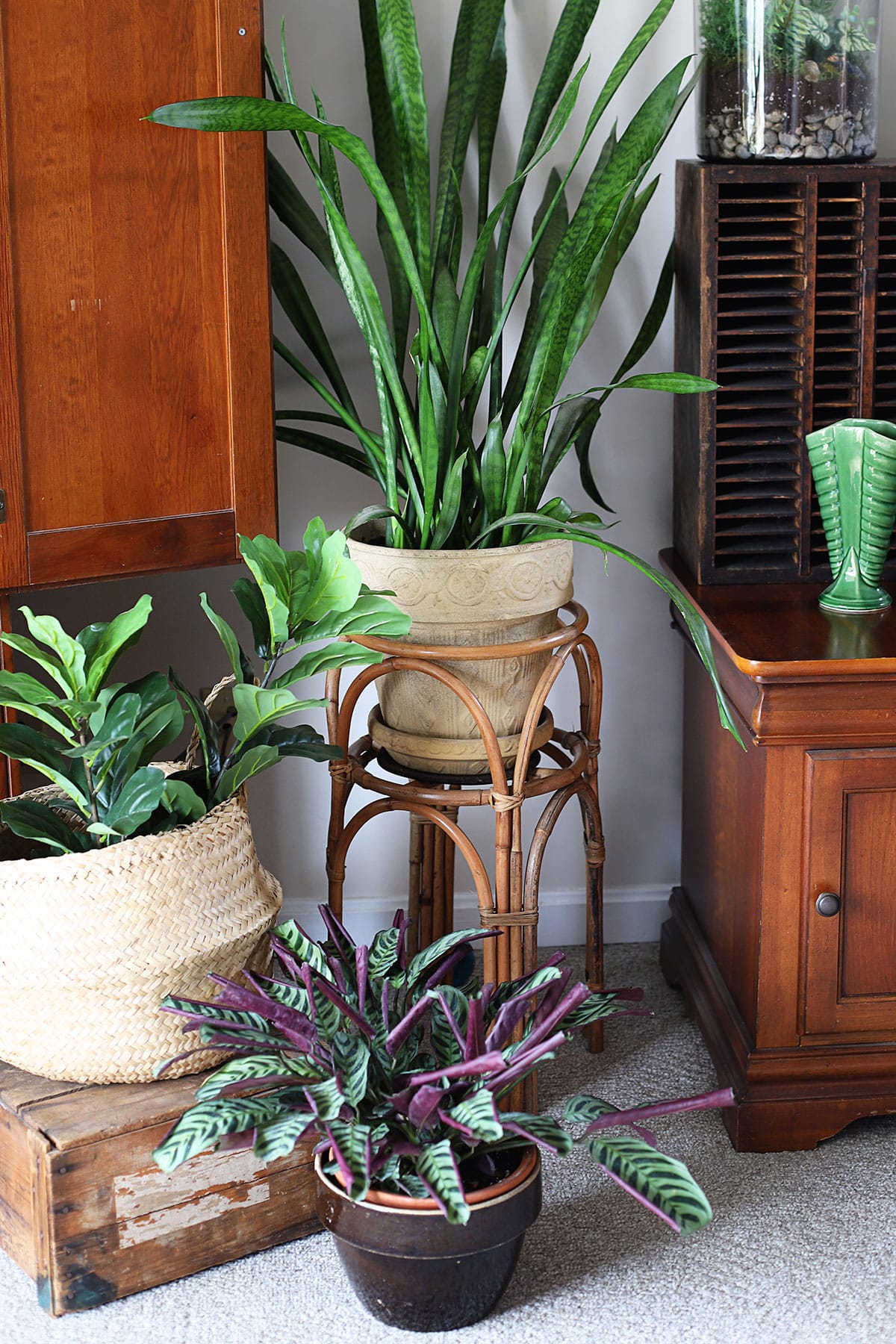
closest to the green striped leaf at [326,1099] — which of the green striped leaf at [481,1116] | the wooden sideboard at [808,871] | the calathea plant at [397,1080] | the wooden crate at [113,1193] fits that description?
the calathea plant at [397,1080]

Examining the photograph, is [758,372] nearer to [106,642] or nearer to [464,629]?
[464,629]

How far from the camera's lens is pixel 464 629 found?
1.81 metres

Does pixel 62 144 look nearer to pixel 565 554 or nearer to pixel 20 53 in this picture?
pixel 20 53

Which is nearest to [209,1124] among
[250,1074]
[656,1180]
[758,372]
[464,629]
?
[250,1074]

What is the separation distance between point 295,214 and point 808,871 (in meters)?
1.15

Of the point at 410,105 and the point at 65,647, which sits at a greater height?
the point at 410,105

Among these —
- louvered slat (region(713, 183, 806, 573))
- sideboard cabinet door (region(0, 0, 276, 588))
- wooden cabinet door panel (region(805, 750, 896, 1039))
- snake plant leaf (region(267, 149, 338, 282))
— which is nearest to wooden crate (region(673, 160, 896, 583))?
louvered slat (region(713, 183, 806, 573))

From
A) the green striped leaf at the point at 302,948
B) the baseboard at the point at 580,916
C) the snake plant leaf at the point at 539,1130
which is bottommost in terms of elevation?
the baseboard at the point at 580,916

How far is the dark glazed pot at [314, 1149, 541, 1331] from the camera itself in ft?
4.65

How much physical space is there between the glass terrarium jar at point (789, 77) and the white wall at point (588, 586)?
256 millimetres

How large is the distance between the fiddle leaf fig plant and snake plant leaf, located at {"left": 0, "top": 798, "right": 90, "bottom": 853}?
0.54 metres

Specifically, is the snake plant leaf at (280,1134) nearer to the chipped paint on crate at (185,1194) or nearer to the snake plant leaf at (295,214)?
the chipped paint on crate at (185,1194)

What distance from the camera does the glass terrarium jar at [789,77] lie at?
1.88 meters

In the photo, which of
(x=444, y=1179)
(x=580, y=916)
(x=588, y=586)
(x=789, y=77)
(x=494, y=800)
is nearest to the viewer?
(x=444, y=1179)
